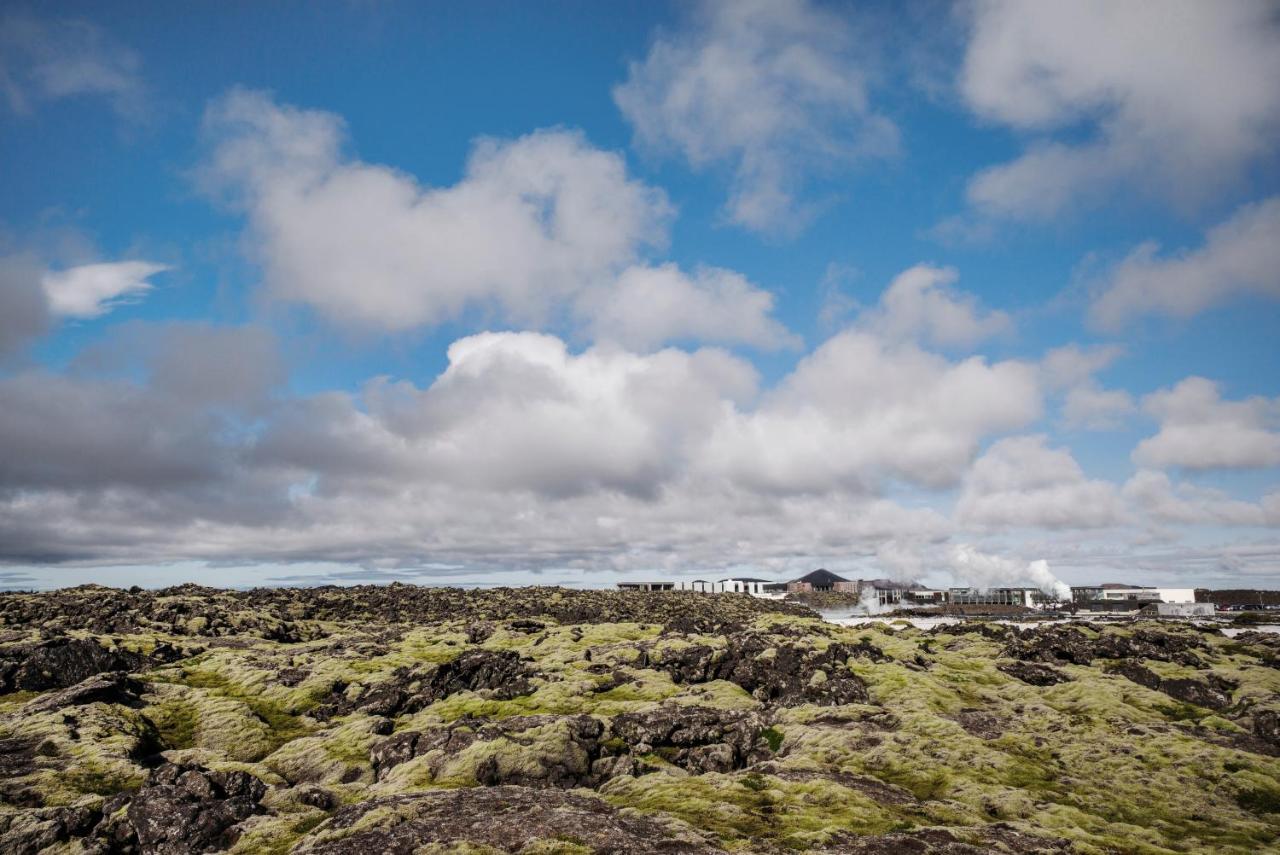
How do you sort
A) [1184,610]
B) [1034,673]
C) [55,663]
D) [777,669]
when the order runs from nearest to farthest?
1. [55,663]
2. [777,669]
3. [1034,673]
4. [1184,610]

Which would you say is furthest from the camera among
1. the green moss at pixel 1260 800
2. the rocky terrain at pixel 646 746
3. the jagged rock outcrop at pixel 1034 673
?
the jagged rock outcrop at pixel 1034 673

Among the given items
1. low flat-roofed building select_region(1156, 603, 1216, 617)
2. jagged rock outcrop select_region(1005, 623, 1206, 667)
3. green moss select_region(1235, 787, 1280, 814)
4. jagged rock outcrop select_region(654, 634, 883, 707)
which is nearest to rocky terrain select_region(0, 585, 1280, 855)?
green moss select_region(1235, 787, 1280, 814)

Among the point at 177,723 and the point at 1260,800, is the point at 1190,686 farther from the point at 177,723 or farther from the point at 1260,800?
the point at 177,723

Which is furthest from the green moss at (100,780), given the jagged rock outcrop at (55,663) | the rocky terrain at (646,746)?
the jagged rock outcrop at (55,663)

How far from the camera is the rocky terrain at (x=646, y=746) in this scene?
2483cm

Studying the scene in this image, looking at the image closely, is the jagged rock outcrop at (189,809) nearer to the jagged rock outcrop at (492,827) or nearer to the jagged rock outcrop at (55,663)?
the jagged rock outcrop at (492,827)

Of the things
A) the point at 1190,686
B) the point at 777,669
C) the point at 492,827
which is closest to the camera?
the point at 492,827

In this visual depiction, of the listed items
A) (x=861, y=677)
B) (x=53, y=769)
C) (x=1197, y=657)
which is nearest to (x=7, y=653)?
(x=53, y=769)

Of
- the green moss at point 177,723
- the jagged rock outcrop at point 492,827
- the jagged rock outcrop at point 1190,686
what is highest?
the jagged rock outcrop at point 492,827

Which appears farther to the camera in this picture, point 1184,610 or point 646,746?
point 1184,610

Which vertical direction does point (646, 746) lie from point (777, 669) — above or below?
below

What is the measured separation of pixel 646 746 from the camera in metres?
35.3

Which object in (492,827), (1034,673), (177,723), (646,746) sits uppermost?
(492,827)

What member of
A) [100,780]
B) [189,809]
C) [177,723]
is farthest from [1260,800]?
[177,723]
